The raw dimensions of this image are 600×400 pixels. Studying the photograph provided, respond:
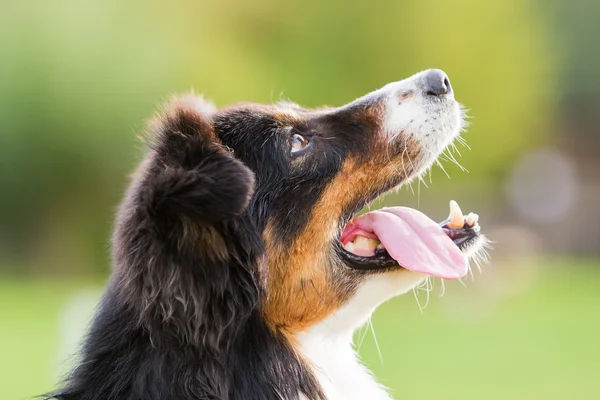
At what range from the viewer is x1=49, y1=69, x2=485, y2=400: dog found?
3551 millimetres

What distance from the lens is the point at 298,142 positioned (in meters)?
4.35

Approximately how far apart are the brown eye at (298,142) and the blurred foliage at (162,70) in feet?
62.7

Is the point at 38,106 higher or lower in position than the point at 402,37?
lower

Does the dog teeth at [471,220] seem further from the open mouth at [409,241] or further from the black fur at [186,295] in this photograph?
the black fur at [186,295]

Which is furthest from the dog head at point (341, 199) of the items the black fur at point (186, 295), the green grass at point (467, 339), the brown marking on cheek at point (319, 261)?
the green grass at point (467, 339)

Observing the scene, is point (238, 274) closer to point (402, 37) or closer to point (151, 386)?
point (151, 386)

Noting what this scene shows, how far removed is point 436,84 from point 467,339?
1181cm

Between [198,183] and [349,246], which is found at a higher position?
[198,183]

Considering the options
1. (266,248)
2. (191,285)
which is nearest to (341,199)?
(266,248)

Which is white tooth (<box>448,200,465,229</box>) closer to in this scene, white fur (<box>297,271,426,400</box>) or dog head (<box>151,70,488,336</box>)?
dog head (<box>151,70,488,336</box>)

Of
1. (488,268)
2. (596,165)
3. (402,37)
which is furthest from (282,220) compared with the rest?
(596,165)

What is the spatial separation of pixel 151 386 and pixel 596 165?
3468 centimetres

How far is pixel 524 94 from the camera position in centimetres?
2955

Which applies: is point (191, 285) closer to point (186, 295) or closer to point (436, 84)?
point (186, 295)
